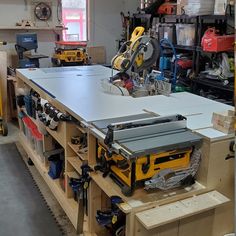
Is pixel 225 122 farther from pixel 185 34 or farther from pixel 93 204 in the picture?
pixel 185 34

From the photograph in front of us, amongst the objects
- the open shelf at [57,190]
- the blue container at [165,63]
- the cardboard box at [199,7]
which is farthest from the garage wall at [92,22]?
the open shelf at [57,190]

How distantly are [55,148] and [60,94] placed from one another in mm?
623

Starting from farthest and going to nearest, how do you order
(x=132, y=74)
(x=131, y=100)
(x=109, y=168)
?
(x=132, y=74) → (x=131, y=100) → (x=109, y=168)

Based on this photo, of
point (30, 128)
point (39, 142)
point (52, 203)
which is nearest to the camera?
point (52, 203)

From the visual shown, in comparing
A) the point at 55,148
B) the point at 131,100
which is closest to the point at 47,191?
the point at 55,148

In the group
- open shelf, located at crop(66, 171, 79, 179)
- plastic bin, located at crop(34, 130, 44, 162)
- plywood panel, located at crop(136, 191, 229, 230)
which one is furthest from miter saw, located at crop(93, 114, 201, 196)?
plastic bin, located at crop(34, 130, 44, 162)

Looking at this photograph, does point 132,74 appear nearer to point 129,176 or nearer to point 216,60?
point 129,176

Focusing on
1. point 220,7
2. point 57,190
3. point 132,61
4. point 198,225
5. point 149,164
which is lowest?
point 57,190

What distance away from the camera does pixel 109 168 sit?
1.82 metres

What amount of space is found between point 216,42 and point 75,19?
121 inches

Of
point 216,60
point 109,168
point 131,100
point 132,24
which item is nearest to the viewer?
point 109,168

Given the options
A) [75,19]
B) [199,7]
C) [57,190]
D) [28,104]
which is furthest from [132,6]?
[57,190]

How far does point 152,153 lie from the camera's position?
1.54 meters

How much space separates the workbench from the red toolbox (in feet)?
4.70
